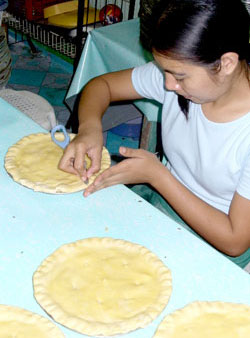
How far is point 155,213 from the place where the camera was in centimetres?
108

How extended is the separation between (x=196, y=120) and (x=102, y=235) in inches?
18.3

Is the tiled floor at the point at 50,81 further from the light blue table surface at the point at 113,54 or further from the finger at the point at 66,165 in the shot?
the finger at the point at 66,165

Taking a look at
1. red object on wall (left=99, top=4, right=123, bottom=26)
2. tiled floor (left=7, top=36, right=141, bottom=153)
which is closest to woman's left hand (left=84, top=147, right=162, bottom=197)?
tiled floor (left=7, top=36, right=141, bottom=153)

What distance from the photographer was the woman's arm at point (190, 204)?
1.11 metres

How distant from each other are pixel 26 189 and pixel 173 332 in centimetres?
53

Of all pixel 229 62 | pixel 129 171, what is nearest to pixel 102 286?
pixel 129 171

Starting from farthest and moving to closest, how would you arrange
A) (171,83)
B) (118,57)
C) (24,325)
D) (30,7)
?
(30,7) < (118,57) < (171,83) < (24,325)

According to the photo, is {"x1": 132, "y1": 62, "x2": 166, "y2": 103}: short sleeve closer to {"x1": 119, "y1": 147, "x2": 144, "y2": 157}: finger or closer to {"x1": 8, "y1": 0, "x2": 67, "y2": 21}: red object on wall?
{"x1": 119, "y1": 147, "x2": 144, "y2": 157}: finger

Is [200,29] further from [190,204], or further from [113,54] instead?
[113,54]

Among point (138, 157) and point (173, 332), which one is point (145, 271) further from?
point (138, 157)

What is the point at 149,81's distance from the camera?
148cm

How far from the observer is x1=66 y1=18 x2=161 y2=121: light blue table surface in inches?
85.1

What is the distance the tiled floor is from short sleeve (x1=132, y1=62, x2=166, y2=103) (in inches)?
55.2

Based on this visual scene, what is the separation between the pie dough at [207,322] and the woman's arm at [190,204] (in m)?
0.28
